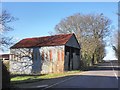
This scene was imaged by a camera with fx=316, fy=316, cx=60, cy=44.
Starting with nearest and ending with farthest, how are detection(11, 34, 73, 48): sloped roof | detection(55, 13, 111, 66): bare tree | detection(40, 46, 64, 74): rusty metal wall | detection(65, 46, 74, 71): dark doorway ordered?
detection(40, 46, 64, 74): rusty metal wall → detection(65, 46, 74, 71): dark doorway → detection(11, 34, 73, 48): sloped roof → detection(55, 13, 111, 66): bare tree

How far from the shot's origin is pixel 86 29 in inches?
2933

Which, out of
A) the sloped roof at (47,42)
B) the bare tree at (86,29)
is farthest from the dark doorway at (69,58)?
the bare tree at (86,29)

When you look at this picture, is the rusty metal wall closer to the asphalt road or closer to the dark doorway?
the dark doorway

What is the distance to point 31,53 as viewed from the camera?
55062 mm

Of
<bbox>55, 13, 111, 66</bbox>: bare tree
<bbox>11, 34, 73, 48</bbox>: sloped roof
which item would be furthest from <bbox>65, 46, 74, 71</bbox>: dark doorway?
<bbox>55, 13, 111, 66</bbox>: bare tree

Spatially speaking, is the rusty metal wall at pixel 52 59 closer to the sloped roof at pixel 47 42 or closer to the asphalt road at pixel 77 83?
the sloped roof at pixel 47 42

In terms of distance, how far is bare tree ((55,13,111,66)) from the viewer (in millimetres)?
73250

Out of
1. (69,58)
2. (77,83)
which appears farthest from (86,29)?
(77,83)

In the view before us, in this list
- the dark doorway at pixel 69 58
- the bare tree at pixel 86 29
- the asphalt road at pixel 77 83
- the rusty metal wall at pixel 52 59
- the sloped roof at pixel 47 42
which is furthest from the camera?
the bare tree at pixel 86 29

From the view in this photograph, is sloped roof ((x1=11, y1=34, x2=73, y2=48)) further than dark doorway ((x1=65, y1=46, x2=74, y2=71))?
Yes

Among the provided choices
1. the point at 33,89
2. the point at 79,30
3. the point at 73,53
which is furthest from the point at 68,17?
the point at 33,89

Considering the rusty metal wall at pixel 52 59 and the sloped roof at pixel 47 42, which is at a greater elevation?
the sloped roof at pixel 47 42

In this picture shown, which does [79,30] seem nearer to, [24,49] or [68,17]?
[68,17]

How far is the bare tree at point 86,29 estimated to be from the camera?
73.2m
